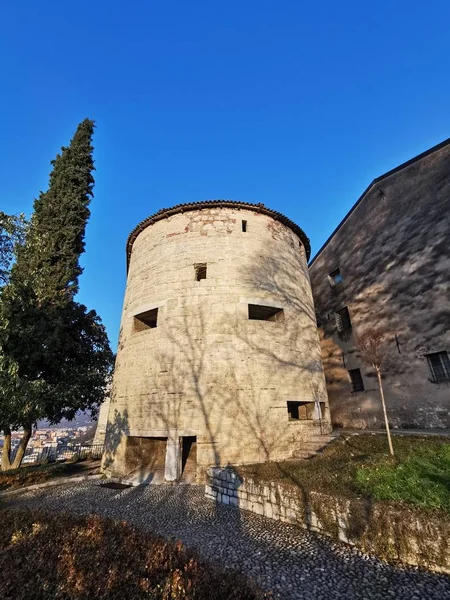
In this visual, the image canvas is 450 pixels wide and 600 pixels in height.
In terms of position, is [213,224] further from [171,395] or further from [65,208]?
[65,208]

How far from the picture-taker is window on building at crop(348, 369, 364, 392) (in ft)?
48.9

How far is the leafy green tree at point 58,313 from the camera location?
12.1 metres

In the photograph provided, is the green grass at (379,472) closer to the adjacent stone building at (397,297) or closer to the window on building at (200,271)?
the adjacent stone building at (397,297)

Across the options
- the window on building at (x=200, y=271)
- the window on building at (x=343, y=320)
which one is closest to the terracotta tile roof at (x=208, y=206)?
the window on building at (x=200, y=271)

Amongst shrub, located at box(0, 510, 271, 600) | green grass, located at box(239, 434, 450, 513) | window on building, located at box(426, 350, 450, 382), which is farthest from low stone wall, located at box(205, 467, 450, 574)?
window on building, located at box(426, 350, 450, 382)

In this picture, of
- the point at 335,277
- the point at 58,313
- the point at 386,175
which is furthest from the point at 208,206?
the point at 386,175

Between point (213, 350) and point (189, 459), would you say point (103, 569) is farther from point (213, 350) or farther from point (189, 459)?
point (189, 459)

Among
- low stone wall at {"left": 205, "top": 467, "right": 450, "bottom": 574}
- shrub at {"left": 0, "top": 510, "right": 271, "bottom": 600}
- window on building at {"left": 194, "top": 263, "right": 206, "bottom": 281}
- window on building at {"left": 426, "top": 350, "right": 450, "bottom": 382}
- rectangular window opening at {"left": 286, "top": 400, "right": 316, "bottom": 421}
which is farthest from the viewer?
window on building at {"left": 194, "top": 263, "right": 206, "bottom": 281}

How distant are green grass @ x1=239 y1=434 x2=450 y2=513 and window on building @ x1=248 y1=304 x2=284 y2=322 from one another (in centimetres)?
531

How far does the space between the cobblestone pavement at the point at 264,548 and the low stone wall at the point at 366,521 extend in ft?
0.56

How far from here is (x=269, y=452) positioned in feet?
30.5

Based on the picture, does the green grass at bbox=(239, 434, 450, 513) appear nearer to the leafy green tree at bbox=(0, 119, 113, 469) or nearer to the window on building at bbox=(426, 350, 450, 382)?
the window on building at bbox=(426, 350, 450, 382)

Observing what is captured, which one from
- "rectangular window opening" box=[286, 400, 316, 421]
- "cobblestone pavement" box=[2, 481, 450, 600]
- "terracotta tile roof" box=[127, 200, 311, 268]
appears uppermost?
"terracotta tile roof" box=[127, 200, 311, 268]

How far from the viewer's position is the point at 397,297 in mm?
13516
